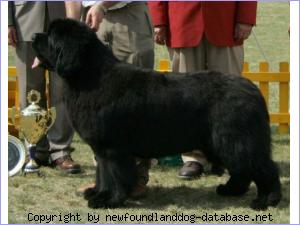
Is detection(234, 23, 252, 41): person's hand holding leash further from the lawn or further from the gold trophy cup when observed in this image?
the gold trophy cup

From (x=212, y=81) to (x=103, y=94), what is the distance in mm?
756

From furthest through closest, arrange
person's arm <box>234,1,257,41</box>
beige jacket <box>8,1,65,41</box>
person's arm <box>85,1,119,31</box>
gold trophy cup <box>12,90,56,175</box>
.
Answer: beige jacket <box>8,1,65,41</box> < gold trophy cup <box>12,90,56,175</box> < person's arm <box>234,1,257,41</box> < person's arm <box>85,1,119,31</box>

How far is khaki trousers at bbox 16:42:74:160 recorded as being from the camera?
501 cm

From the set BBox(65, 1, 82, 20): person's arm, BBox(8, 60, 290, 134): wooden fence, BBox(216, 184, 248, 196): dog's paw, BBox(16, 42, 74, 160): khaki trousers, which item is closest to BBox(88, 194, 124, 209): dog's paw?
BBox(216, 184, 248, 196): dog's paw

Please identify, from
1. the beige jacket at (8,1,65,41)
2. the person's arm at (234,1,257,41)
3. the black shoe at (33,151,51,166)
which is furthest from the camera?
the black shoe at (33,151,51,166)

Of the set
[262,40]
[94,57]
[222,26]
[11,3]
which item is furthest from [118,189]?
[262,40]

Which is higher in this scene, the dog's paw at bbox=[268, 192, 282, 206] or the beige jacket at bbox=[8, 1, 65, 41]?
the beige jacket at bbox=[8, 1, 65, 41]

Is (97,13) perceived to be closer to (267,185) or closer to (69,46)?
(69,46)

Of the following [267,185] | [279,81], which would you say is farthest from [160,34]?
[279,81]

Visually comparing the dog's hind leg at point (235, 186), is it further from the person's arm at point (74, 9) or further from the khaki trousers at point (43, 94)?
the person's arm at point (74, 9)

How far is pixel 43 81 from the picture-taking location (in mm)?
5160

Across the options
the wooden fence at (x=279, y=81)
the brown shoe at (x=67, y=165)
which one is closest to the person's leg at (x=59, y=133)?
the brown shoe at (x=67, y=165)

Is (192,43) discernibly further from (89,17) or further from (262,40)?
(262,40)

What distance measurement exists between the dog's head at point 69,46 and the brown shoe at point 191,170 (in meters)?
1.50
